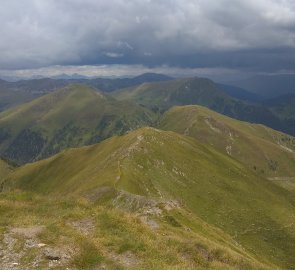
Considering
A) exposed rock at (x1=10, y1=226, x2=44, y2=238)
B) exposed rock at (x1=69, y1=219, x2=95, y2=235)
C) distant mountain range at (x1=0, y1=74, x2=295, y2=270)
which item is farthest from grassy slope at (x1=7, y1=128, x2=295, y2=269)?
exposed rock at (x1=10, y1=226, x2=44, y2=238)

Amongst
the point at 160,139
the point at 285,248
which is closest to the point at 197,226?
the point at 285,248

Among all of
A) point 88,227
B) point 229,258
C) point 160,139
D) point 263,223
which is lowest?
point 263,223

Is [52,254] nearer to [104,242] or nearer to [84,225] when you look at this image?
[104,242]

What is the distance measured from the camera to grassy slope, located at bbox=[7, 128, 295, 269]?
372 ft

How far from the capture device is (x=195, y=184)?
14450 centimetres

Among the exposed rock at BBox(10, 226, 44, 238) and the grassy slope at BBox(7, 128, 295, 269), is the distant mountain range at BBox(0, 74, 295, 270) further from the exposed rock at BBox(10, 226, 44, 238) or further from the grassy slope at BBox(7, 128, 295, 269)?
the grassy slope at BBox(7, 128, 295, 269)

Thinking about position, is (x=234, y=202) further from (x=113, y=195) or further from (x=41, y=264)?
(x=41, y=264)

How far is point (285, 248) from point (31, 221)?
91467 millimetres

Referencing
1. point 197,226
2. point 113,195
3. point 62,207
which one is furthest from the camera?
point 113,195

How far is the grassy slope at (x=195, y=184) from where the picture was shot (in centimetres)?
11338

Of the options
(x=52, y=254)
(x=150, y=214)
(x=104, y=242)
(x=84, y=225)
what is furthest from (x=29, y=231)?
(x=150, y=214)

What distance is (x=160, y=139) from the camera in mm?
177500

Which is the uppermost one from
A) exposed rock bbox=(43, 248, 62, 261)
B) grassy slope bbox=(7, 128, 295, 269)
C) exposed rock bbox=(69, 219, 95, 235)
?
exposed rock bbox=(43, 248, 62, 261)

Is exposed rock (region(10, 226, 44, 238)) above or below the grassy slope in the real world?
above
